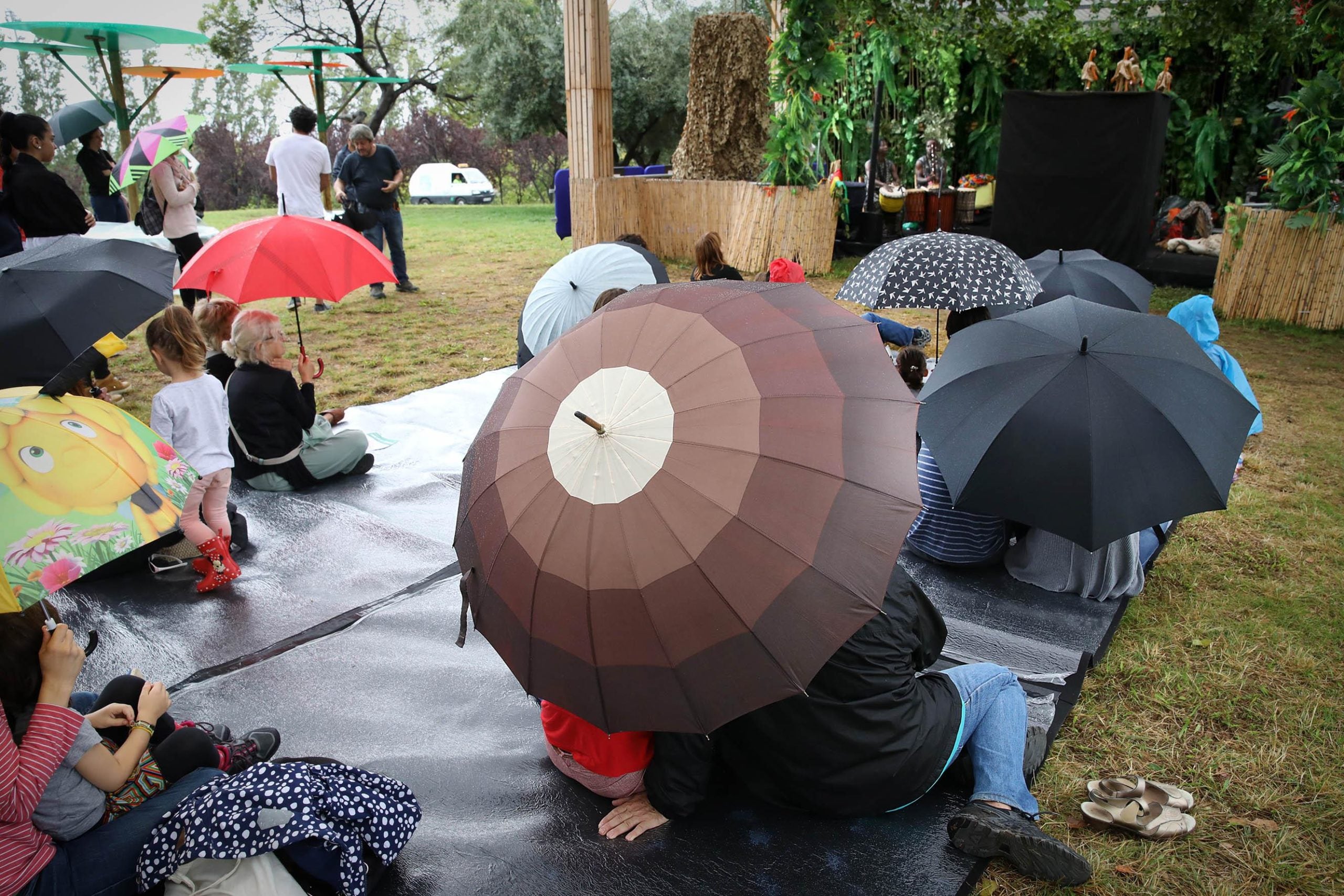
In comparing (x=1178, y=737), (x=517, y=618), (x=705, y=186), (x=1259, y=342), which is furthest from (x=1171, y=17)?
(x=517, y=618)

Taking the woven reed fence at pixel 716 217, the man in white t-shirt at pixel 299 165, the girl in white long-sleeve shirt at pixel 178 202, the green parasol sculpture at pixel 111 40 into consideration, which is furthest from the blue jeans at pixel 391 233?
the green parasol sculpture at pixel 111 40

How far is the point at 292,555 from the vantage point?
4.12 metres

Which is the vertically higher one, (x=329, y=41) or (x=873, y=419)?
(x=329, y=41)

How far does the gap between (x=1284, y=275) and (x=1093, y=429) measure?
7073mm

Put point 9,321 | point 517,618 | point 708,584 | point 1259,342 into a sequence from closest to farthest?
point 708,584 < point 517,618 < point 9,321 < point 1259,342

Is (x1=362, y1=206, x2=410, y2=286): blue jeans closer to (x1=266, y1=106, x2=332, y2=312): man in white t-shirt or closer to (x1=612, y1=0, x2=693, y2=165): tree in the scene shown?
(x1=266, y1=106, x2=332, y2=312): man in white t-shirt

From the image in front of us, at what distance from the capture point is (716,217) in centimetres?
1133

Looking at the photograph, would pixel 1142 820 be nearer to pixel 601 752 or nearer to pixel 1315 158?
pixel 601 752

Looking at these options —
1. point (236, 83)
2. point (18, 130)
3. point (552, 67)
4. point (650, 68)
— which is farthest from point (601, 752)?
point (236, 83)

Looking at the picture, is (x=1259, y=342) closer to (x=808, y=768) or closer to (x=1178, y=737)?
(x=1178, y=737)

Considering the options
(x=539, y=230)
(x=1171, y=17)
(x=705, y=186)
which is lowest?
(x=539, y=230)

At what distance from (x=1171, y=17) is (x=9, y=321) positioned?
10.9m

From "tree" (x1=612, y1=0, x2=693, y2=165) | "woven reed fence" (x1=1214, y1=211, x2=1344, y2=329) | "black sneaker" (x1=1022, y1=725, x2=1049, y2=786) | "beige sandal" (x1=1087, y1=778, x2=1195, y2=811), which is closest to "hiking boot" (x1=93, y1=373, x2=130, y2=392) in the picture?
"black sneaker" (x1=1022, y1=725, x2=1049, y2=786)

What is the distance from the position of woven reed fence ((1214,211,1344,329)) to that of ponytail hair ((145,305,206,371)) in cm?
890
